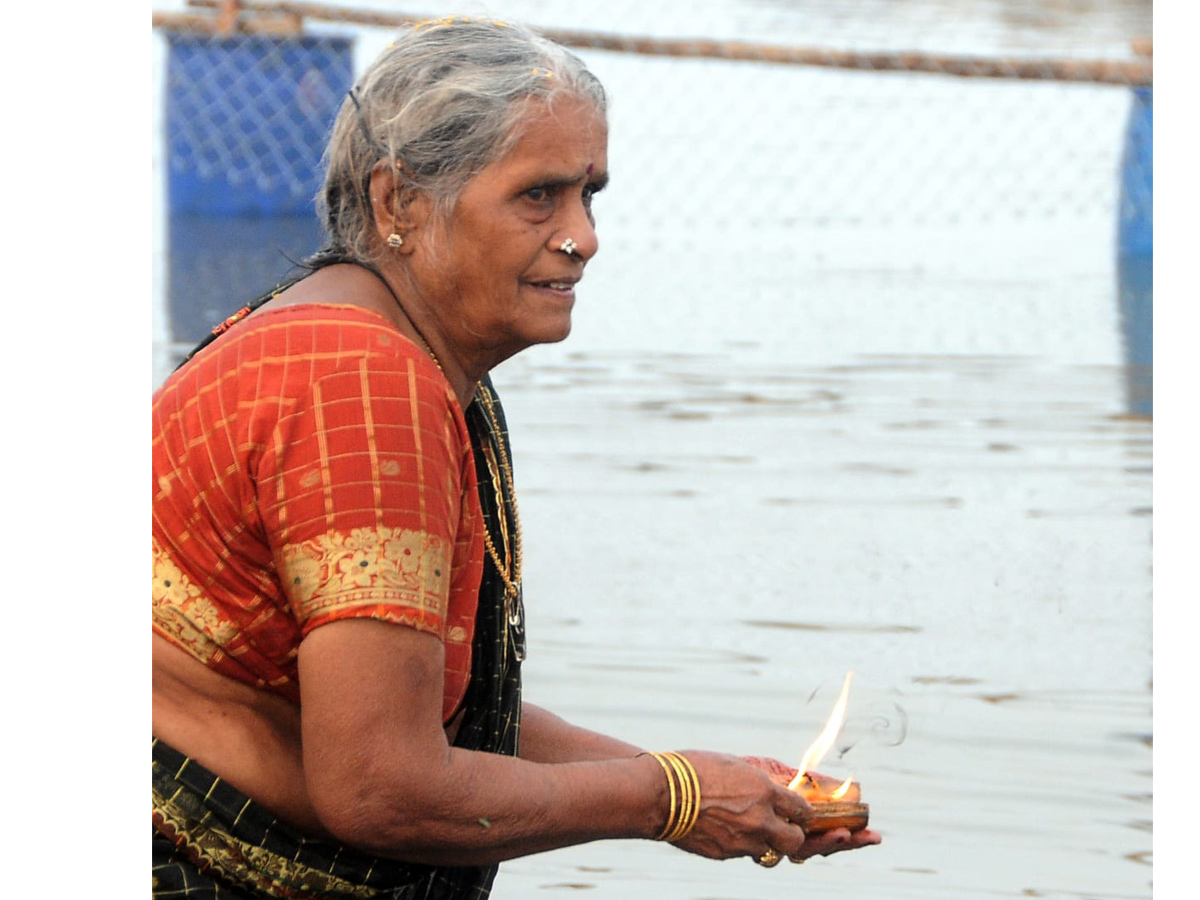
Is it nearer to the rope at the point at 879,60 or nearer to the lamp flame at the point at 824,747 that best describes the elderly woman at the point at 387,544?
the lamp flame at the point at 824,747

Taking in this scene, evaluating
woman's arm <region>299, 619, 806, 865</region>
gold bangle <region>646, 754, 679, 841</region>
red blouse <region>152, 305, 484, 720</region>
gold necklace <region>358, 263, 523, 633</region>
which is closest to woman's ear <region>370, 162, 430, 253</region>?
red blouse <region>152, 305, 484, 720</region>

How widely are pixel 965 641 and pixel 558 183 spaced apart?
335 centimetres

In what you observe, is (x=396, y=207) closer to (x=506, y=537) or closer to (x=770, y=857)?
(x=506, y=537)

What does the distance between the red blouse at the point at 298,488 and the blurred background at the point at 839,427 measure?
1.85ft

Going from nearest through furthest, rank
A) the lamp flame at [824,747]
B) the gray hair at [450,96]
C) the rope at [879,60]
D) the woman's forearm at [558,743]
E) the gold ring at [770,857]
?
the gray hair at [450,96], the gold ring at [770,857], the lamp flame at [824,747], the woman's forearm at [558,743], the rope at [879,60]

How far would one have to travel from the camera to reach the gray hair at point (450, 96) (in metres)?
2.31

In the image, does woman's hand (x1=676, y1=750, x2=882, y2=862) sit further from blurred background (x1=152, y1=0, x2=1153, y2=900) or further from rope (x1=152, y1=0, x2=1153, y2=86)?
rope (x1=152, y1=0, x2=1153, y2=86)

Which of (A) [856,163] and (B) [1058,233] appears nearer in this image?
(B) [1058,233]

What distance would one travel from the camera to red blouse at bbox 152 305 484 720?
216cm

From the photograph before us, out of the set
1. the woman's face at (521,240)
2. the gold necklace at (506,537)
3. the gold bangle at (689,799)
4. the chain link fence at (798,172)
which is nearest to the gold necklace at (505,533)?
the gold necklace at (506,537)

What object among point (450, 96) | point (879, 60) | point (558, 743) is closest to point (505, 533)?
point (558, 743)
